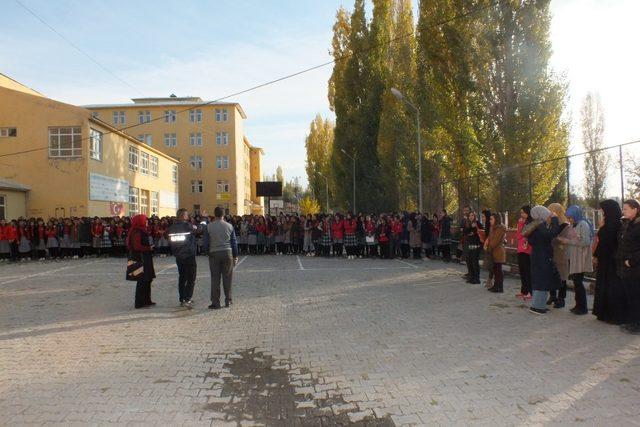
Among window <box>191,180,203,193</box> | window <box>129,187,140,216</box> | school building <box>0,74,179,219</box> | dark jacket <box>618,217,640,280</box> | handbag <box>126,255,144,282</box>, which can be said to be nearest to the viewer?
dark jacket <box>618,217,640,280</box>

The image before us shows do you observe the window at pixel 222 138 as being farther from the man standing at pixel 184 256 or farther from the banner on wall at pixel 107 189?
the man standing at pixel 184 256

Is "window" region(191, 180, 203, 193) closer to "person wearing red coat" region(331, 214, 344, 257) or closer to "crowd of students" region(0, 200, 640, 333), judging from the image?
"crowd of students" region(0, 200, 640, 333)

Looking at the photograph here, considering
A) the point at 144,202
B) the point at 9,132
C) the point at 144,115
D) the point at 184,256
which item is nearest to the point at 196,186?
the point at 144,115

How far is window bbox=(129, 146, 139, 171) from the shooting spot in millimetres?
38812

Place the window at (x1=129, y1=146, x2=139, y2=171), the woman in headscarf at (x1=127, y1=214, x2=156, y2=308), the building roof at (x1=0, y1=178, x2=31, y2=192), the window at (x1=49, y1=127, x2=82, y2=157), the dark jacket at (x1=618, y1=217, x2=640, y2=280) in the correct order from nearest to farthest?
1. the dark jacket at (x1=618, y1=217, x2=640, y2=280)
2. the woman in headscarf at (x1=127, y1=214, x2=156, y2=308)
3. the building roof at (x1=0, y1=178, x2=31, y2=192)
4. the window at (x1=49, y1=127, x2=82, y2=157)
5. the window at (x1=129, y1=146, x2=139, y2=171)

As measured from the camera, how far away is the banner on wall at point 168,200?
4928 centimetres

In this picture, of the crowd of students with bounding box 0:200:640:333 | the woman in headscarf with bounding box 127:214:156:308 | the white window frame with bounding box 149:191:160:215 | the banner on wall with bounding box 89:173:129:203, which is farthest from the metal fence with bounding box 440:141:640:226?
the white window frame with bounding box 149:191:160:215

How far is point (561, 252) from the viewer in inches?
383

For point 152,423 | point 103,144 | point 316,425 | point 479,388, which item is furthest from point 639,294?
point 103,144

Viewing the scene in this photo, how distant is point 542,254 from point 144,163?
129 ft

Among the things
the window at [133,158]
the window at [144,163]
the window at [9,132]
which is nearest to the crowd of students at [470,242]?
the window at [9,132]

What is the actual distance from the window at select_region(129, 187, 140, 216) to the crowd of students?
15.3 metres

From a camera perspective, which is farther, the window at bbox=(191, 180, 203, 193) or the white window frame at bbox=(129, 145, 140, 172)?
the window at bbox=(191, 180, 203, 193)

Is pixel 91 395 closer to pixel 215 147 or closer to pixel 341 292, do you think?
pixel 341 292
